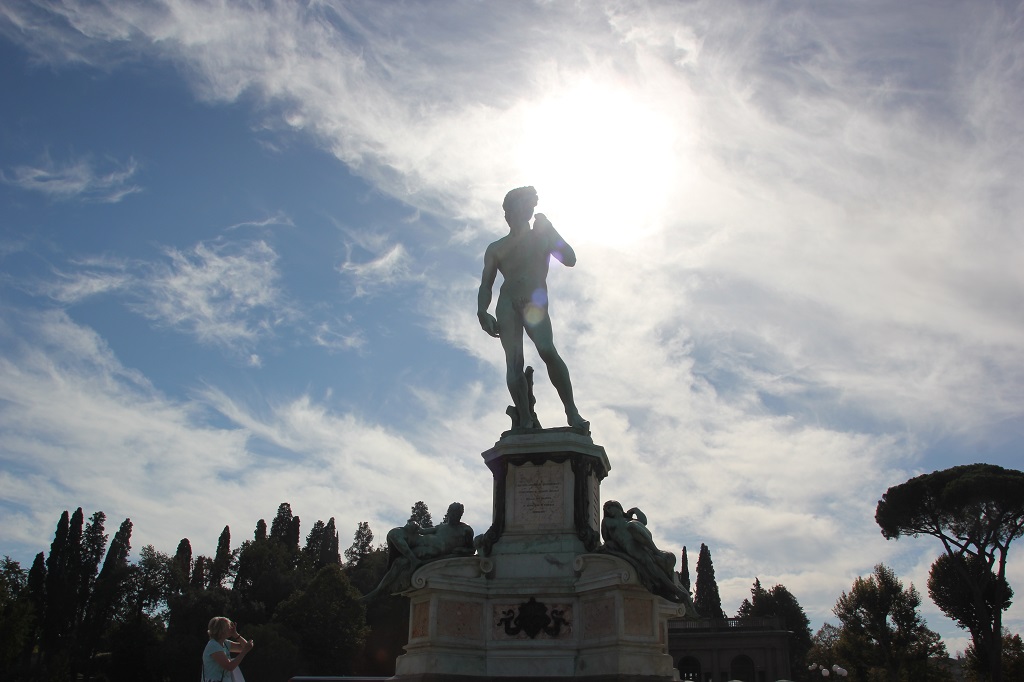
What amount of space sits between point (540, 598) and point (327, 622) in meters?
43.9

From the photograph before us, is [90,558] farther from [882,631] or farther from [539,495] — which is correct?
[539,495]

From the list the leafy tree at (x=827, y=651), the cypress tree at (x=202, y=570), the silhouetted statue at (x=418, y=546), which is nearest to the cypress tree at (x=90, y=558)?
the cypress tree at (x=202, y=570)

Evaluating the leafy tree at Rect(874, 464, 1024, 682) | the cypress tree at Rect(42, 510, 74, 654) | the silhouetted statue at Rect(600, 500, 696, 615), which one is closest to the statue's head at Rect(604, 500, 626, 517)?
the silhouetted statue at Rect(600, 500, 696, 615)

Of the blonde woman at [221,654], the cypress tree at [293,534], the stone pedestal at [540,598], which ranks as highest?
the cypress tree at [293,534]

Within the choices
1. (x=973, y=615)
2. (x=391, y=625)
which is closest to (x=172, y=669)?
(x=391, y=625)

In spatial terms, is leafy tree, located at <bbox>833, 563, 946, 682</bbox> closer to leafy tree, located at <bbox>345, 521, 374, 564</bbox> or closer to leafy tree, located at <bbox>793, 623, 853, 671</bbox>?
leafy tree, located at <bbox>793, 623, 853, 671</bbox>

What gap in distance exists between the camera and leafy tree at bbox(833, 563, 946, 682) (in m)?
45.8

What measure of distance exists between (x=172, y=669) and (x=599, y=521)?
44990 mm

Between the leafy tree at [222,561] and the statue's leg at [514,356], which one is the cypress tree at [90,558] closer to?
the leafy tree at [222,561]

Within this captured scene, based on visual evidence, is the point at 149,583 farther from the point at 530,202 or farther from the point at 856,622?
the point at 530,202

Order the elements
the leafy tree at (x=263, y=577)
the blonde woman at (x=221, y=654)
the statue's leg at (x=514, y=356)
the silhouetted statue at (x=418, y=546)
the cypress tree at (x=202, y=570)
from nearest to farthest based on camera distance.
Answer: the blonde woman at (x=221, y=654)
the silhouetted statue at (x=418, y=546)
the statue's leg at (x=514, y=356)
the leafy tree at (x=263, y=577)
the cypress tree at (x=202, y=570)

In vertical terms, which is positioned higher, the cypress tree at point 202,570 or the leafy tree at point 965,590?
the cypress tree at point 202,570

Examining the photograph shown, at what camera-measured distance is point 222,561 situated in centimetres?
7175

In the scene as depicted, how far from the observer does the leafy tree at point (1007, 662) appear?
37.5 meters
